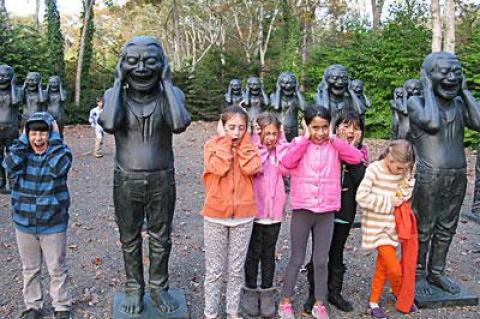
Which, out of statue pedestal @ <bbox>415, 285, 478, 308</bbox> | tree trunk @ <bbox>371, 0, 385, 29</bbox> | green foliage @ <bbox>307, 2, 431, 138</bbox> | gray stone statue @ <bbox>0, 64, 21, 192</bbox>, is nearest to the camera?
statue pedestal @ <bbox>415, 285, 478, 308</bbox>

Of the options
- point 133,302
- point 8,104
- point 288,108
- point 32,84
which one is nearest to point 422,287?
point 133,302

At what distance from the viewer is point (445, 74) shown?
412 cm

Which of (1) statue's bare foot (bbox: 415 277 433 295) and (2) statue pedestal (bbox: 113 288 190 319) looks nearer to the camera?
(2) statue pedestal (bbox: 113 288 190 319)

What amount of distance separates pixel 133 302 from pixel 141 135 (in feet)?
4.31

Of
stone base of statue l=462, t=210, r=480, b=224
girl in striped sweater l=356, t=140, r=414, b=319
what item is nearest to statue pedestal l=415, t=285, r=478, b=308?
girl in striped sweater l=356, t=140, r=414, b=319

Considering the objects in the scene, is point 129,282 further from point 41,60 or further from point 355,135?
point 41,60

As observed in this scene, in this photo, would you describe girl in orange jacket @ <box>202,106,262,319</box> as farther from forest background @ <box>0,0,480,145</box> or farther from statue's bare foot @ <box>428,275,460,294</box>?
forest background @ <box>0,0,480,145</box>

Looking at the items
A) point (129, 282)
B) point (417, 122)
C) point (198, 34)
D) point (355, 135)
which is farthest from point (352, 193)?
point (198, 34)

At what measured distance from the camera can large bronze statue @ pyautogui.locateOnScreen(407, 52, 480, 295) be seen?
163 inches

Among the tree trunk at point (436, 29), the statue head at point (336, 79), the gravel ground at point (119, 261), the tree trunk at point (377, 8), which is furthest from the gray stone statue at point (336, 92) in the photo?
the tree trunk at point (377, 8)

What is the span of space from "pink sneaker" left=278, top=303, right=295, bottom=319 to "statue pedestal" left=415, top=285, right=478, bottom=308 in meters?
1.15

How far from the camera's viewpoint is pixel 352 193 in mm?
4109

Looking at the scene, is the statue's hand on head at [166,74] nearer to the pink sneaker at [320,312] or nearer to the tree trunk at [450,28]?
the pink sneaker at [320,312]

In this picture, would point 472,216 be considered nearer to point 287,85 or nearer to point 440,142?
point 287,85
